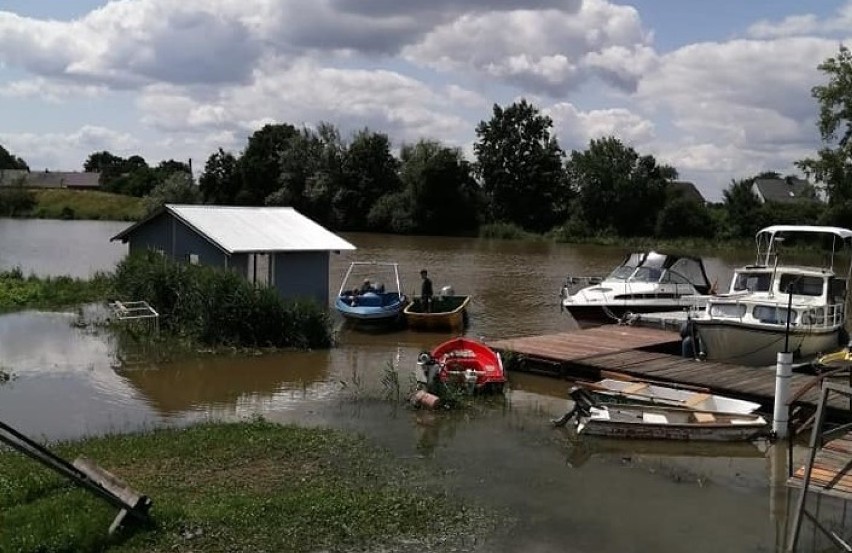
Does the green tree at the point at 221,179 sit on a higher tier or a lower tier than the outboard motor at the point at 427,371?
higher

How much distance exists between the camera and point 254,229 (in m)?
25.5

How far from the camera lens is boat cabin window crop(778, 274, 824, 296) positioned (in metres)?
20.3

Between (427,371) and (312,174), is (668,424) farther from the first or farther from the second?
(312,174)

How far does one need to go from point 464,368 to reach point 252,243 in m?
9.46

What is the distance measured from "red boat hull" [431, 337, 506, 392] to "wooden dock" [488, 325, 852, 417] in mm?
1287

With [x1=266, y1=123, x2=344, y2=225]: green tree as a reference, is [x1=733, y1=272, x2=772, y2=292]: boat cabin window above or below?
below

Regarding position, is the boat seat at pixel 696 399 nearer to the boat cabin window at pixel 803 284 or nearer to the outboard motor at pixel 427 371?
the outboard motor at pixel 427 371

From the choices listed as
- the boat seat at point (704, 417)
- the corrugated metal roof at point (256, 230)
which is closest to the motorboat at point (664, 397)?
the boat seat at point (704, 417)

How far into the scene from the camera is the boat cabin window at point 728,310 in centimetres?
1945

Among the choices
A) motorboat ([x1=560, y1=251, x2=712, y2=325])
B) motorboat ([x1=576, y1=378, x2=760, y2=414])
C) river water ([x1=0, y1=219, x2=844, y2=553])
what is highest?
motorboat ([x1=560, y1=251, x2=712, y2=325])

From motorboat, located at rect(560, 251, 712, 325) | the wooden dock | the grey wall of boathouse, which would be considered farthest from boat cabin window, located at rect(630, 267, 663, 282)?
the grey wall of boathouse

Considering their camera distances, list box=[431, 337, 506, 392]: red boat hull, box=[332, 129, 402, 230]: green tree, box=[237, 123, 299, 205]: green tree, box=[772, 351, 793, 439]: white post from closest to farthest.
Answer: box=[772, 351, 793, 439]: white post < box=[431, 337, 506, 392]: red boat hull < box=[332, 129, 402, 230]: green tree < box=[237, 123, 299, 205]: green tree

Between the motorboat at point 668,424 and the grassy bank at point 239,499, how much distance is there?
3719 millimetres

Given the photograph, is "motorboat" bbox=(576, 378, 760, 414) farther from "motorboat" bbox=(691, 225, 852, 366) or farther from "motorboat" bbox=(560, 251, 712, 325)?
"motorboat" bbox=(560, 251, 712, 325)
